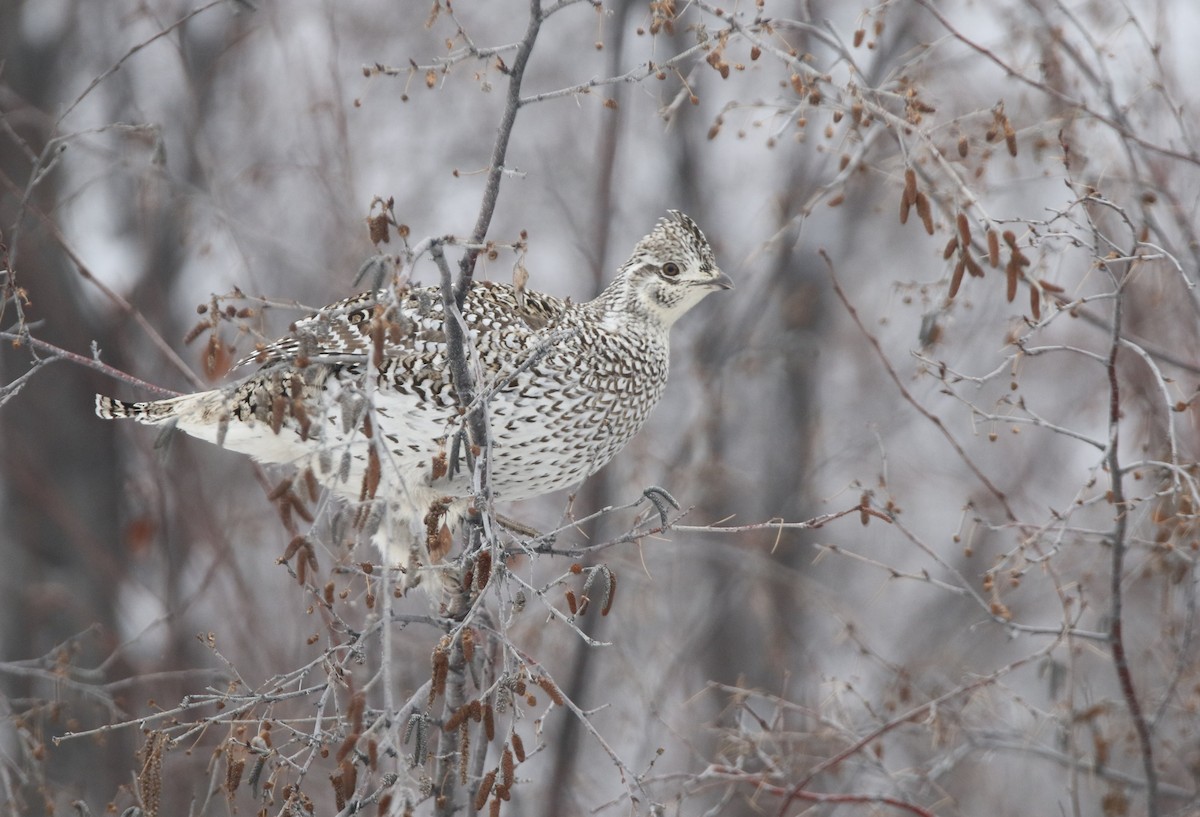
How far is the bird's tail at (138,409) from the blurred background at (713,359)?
31cm

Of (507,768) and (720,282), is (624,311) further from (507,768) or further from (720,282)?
(507,768)

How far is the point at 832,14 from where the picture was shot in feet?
A: 34.3

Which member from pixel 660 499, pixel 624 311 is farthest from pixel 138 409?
→ pixel 660 499

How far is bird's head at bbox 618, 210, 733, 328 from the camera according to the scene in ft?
Result: 15.8

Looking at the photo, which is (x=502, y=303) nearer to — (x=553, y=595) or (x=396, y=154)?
(x=553, y=595)

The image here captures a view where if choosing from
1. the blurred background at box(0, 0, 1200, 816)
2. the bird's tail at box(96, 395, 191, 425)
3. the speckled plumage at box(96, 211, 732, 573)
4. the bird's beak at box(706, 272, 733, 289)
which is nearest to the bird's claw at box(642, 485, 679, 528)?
the blurred background at box(0, 0, 1200, 816)

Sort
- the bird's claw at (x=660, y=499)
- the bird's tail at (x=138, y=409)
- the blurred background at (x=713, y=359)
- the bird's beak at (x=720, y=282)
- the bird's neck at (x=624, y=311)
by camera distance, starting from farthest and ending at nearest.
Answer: the bird's neck at (x=624, y=311) → the bird's beak at (x=720, y=282) → the bird's tail at (x=138, y=409) → the blurred background at (x=713, y=359) → the bird's claw at (x=660, y=499)

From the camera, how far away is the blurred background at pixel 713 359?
3.74m

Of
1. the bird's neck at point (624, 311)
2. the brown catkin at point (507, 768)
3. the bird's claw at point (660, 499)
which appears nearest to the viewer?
the brown catkin at point (507, 768)

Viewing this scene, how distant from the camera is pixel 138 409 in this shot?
4.25m

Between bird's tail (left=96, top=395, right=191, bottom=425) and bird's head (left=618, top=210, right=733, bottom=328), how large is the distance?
69.3 inches

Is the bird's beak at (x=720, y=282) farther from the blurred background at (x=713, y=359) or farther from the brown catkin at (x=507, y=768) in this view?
the brown catkin at (x=507, y=768)

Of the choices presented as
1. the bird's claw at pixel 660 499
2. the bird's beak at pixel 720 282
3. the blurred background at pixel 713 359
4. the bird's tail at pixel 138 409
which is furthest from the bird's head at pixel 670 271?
the bird's claw at pixel 660 499

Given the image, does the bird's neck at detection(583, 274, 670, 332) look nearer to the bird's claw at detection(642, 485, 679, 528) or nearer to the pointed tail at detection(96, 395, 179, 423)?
the pointed tail at detection(96, 395, 179, 423)
